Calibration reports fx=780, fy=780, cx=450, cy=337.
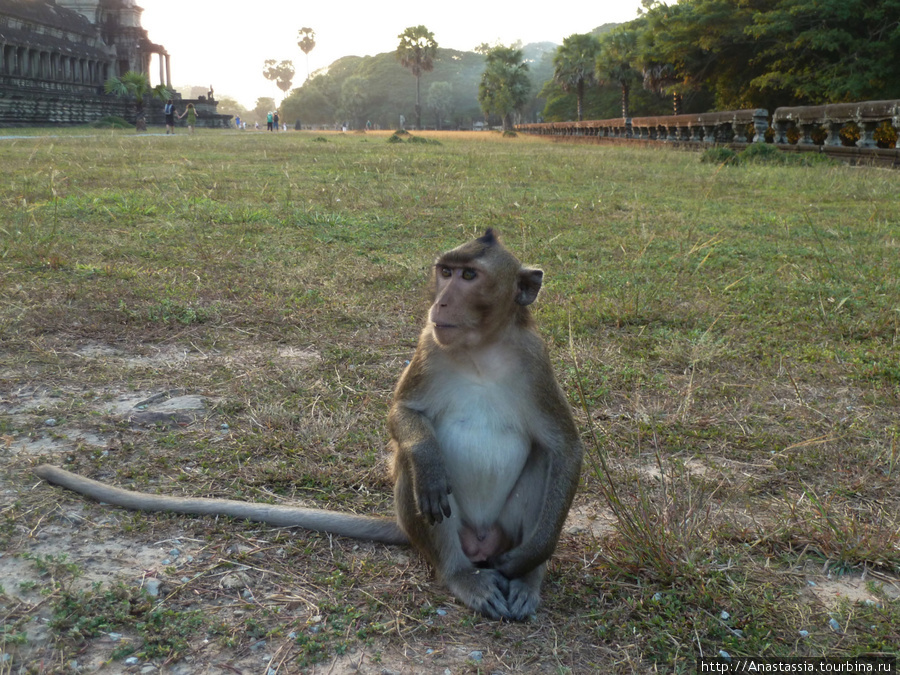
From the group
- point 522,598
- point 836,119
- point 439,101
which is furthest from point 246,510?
point 439,101

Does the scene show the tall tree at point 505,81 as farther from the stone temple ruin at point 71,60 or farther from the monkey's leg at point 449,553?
the monkey's leg at point 449,553

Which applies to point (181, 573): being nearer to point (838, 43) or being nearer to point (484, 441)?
point (484, 441)

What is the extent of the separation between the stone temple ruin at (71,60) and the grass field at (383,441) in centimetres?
3874

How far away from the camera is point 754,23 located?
95.7 ft

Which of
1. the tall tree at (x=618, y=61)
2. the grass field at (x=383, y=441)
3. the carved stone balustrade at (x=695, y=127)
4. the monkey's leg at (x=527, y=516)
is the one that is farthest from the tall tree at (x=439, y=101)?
the monkey's leg at (x=527, y=516)

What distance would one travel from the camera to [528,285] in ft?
8.86

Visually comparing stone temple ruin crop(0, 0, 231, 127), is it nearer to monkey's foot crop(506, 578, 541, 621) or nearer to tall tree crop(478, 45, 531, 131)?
tall tree crop(478, 45, 531, 131)

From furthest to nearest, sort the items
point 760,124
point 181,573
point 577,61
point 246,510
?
1. point 577,61
2. point 760,124
3. point 246,510
4. point 181,573

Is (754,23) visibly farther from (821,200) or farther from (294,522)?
(294,522)

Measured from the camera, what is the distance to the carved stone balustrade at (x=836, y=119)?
623 inches

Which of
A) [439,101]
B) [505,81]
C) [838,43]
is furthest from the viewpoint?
[439,101]

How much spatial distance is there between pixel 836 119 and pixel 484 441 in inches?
716

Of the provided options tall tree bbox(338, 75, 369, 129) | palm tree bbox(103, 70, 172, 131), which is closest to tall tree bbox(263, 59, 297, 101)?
tall tree bbox(338, 75, 369, 129)

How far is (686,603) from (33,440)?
2.77 metres
